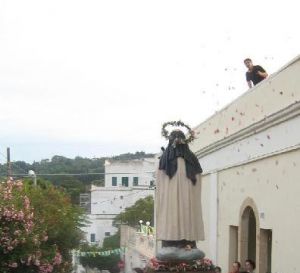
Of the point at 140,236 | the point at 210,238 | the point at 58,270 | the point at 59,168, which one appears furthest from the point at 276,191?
the point at 59,168

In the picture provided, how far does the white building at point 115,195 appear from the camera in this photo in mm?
67750

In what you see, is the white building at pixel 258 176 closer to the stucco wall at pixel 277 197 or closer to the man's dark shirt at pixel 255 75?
the stucco wall at pixel 277 197

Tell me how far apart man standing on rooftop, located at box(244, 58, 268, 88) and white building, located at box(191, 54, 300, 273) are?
31cm

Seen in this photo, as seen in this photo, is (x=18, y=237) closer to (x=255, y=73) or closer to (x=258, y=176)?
(x=258, y=176)

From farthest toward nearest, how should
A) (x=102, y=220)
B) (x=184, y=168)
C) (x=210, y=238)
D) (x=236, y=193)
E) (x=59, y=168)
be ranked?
(x=59, y=168) < (x=102, y=220) < (x=210, y=238) < (x=236, y=193) < (x=184, y=168)

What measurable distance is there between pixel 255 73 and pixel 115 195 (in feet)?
184

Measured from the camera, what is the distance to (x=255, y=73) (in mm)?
13914

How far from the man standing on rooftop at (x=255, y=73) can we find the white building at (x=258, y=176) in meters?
0.31

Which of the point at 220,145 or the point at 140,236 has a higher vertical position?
the point at 220,145

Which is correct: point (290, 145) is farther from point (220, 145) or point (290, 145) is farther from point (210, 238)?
point (210, 238)

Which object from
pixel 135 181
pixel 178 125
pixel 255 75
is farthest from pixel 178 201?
pixel 135 181

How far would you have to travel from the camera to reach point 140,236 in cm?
3697

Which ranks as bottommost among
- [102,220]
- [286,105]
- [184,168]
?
[102,220]

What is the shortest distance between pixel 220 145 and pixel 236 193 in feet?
5.63
